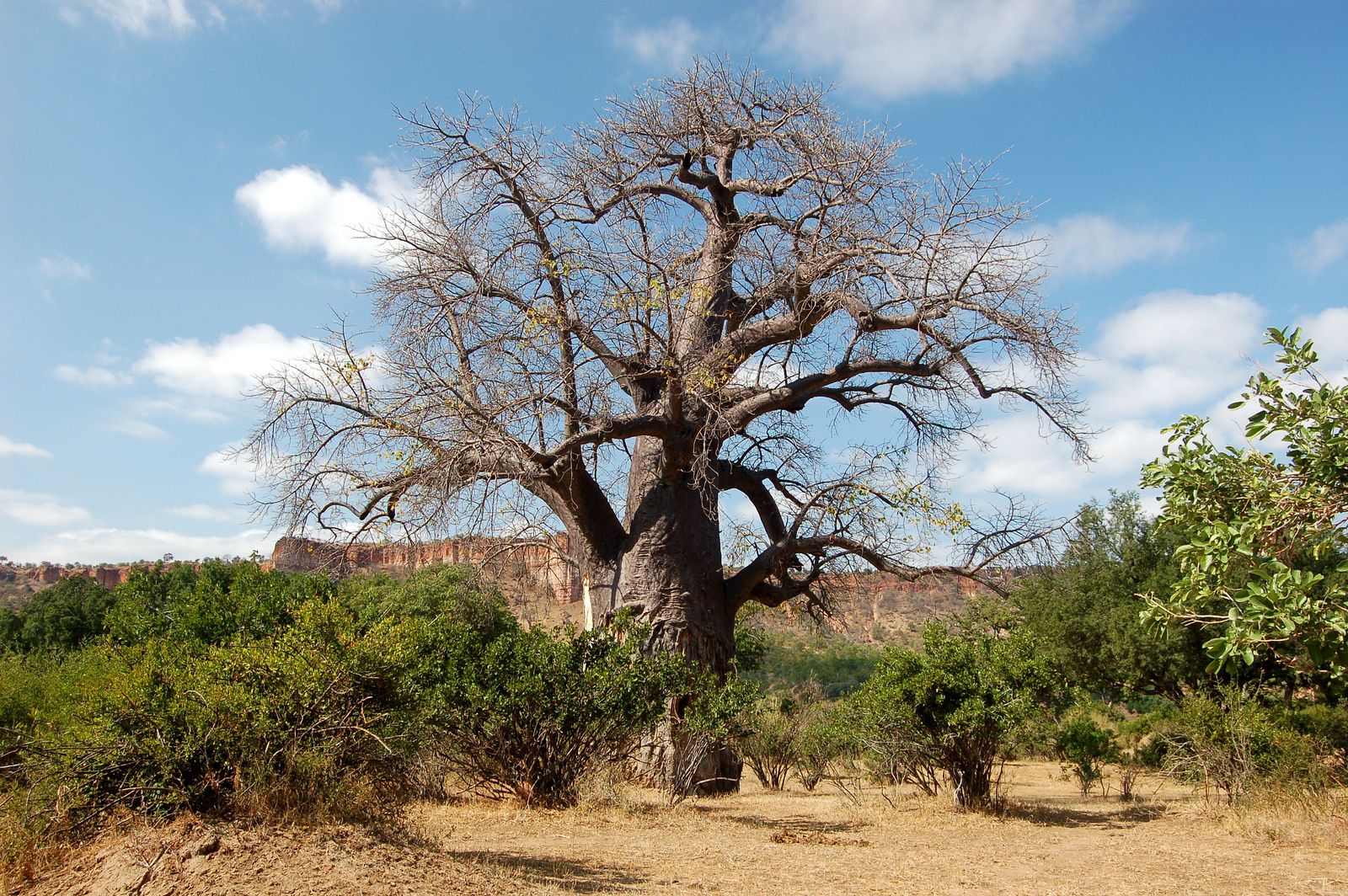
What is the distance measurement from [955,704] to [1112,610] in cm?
1034

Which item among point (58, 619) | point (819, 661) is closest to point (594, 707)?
point (58, 619)

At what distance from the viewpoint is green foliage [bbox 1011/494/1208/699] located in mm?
17016

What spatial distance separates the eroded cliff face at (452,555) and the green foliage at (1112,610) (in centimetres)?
941

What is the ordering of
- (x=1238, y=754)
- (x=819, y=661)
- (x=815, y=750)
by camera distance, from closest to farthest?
(x=1238, y=754)
(x=815, y=750)
(x=819, y=661)

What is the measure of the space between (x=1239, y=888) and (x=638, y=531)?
6.31 metres

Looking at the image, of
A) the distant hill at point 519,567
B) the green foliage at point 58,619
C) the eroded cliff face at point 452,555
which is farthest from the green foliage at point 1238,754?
the green foliage at point 58,619

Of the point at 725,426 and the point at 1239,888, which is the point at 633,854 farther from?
the point at 725,426

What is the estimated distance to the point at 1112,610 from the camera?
17.7 metres

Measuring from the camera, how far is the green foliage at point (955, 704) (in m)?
8.68

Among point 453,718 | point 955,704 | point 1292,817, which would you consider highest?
point 955,704

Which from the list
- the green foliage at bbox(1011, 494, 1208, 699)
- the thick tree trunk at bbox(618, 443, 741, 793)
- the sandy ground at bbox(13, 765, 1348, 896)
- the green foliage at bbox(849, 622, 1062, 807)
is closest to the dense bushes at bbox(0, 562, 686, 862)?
the sandy ground at bbox(13, 765, 1348, 896)

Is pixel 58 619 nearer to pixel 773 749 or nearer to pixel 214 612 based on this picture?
pixel 773 749

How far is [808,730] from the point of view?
12867 mm

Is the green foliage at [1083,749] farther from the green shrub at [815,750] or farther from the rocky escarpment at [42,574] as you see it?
the rocky escarpment at [42,574]
